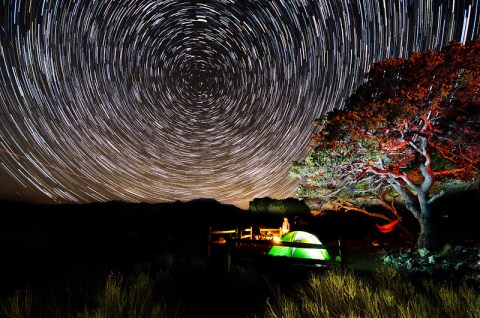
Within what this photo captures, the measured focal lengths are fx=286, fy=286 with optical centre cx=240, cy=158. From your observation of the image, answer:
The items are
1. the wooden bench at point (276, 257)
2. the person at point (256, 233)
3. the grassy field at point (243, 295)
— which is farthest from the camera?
the person at point (256, 233)

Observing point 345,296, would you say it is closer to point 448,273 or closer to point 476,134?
point 448,273

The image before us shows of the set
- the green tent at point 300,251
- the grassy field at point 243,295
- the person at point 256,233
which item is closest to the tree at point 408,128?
the green tent at point 300,251

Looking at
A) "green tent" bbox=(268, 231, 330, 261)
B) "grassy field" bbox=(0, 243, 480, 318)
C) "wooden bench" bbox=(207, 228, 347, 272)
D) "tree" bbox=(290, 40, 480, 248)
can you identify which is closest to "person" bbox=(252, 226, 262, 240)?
"green tent" bbox=(268, 231, 330, 261)

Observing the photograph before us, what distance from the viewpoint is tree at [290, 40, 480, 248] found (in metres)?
9.75

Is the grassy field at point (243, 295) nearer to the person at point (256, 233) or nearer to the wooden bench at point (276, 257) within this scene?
the wooden bench at point (276, 257)

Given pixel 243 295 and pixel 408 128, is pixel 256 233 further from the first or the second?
pixel 243 295

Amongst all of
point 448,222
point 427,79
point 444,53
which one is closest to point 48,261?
point 427,79

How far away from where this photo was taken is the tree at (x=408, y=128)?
32.0ft

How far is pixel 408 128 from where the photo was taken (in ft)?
35.3

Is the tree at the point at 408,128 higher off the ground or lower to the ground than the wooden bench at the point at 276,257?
higher

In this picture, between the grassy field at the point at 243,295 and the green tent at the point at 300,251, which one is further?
the green tent at the point at 300,251

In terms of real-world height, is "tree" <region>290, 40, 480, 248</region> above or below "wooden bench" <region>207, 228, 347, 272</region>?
above

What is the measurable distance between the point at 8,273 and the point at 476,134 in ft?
56.8

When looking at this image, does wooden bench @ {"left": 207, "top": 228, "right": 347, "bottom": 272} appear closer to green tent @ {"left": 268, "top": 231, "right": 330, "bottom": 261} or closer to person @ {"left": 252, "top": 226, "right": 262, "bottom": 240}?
green tent @ {"left": 268, "top": 231, "right": 330, "bottom": 261}
